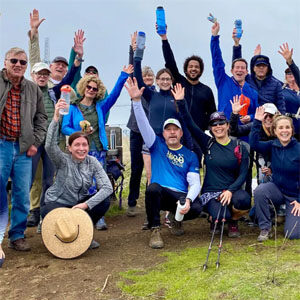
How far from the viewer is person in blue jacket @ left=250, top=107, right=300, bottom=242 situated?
611cm

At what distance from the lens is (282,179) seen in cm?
625

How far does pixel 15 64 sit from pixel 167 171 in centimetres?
281

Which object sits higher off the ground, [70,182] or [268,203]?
[70,182]

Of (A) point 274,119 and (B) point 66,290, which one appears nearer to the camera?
(B) point 66,290

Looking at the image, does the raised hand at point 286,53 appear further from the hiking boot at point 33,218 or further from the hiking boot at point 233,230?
the hiking boot at point 33,218

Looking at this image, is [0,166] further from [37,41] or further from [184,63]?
[184,63]

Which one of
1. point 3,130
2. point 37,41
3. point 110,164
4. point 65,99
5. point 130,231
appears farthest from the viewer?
point 110,164

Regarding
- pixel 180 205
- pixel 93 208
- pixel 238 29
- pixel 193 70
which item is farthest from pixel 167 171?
pixel 238 29

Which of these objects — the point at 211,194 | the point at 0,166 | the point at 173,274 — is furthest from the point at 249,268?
the point at 0,166

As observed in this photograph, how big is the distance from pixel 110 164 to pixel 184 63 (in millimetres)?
3059

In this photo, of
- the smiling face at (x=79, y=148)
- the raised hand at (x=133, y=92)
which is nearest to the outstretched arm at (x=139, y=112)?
the raised hand at (x=133, y=92)

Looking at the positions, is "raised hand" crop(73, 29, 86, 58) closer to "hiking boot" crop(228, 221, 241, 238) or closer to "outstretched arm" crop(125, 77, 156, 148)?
"outstretched arm" crop(125, 77, 156, 148)

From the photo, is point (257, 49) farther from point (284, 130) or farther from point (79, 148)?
point (79, 148)

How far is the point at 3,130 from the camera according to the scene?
5.55 meters
